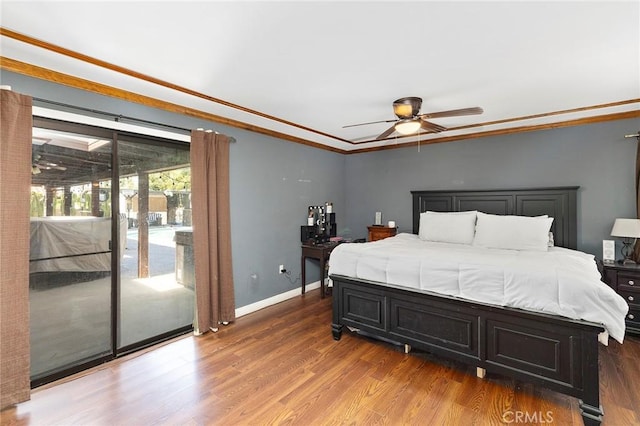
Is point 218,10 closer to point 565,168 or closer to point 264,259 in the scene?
point 264,259

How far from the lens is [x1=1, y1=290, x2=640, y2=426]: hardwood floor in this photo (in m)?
1.92

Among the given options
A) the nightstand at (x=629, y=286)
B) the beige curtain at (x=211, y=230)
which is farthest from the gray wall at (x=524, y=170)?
the beige curtain at (x=211, y=230)

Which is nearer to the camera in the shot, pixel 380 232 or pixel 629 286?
pixel 629 286

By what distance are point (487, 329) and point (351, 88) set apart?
231 cm

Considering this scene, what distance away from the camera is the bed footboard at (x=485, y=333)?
192 centimetres

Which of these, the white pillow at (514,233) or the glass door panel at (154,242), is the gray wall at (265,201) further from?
the white pillow at (514,233)

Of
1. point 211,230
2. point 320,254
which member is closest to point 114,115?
point 211,230

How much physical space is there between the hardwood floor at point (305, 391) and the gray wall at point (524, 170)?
1.47 metres

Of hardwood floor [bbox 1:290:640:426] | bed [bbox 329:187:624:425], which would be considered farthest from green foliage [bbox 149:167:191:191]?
bed [bbox 329:187:624:425]

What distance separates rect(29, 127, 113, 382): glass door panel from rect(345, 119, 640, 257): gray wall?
388 centimetres

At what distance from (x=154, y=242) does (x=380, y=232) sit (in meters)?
3.23

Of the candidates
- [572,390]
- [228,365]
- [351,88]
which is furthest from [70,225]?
[572,390]

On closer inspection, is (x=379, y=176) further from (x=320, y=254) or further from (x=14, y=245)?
(x=14, y=245)

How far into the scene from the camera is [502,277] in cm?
222
